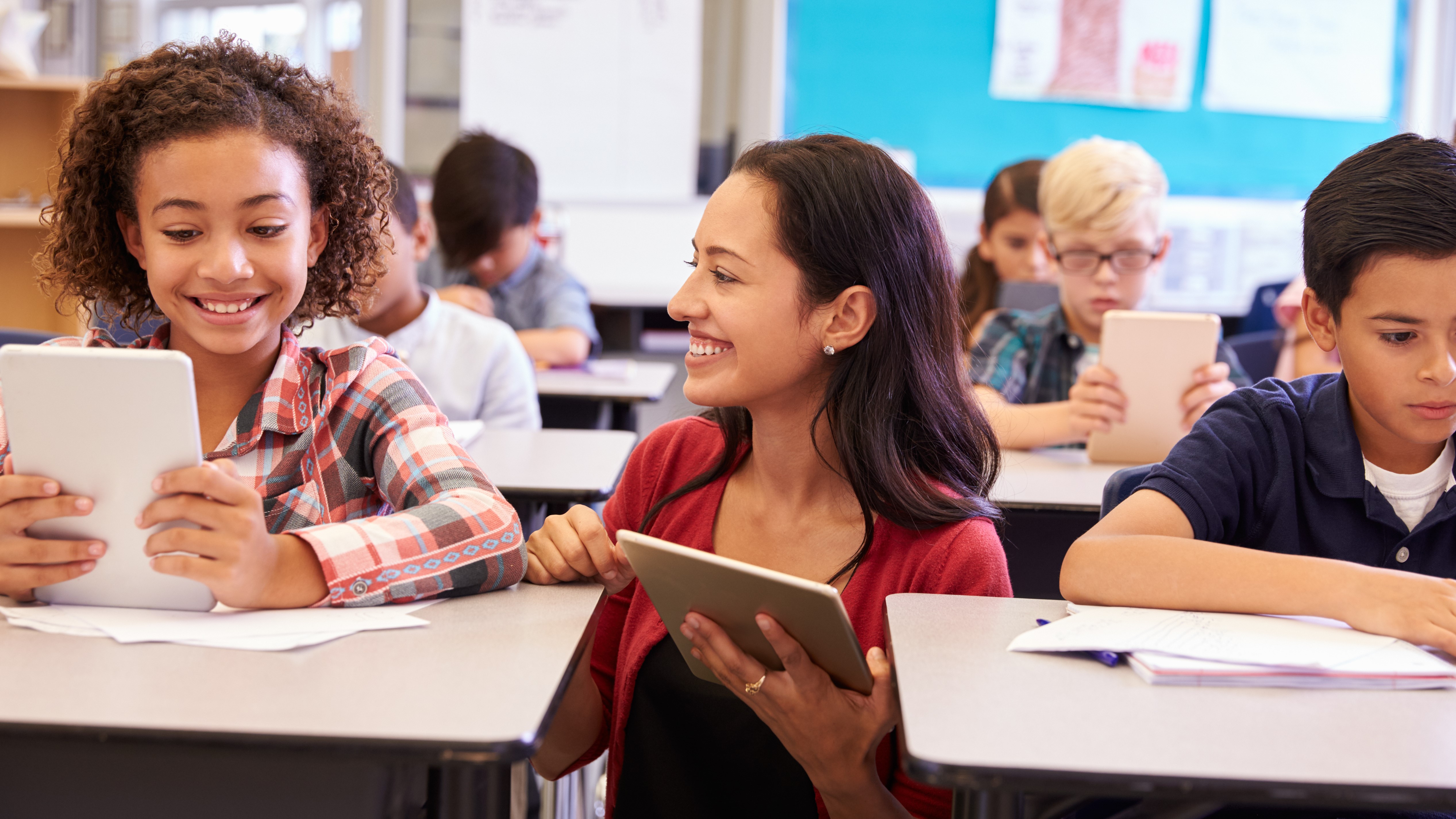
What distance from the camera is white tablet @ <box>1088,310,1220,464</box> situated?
1916mm

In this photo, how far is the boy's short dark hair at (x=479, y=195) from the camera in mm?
3244

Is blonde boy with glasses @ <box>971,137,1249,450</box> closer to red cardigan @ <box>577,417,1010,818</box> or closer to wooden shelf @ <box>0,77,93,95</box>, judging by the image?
red cardigan @ <box>577,417,1010,818</box>

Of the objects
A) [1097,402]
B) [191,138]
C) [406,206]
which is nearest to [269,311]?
[191,138]

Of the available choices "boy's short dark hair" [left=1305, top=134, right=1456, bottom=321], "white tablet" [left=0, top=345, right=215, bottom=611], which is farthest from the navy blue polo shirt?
"white tablet" [left=0, top=345, right=215, bottom=611]

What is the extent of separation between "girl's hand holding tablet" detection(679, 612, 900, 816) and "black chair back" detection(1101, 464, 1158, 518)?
1.36ft

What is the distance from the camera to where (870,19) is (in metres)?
4.72

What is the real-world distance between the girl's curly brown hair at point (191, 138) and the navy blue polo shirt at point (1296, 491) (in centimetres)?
91

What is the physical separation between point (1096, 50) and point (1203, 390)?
3.25m

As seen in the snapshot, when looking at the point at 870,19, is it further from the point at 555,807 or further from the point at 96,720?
the point at 96,720

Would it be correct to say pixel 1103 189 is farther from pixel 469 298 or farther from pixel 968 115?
pixel 968 115

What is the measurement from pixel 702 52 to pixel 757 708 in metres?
4.09

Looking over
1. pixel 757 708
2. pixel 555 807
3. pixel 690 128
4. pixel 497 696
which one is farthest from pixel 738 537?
pixel 690 128

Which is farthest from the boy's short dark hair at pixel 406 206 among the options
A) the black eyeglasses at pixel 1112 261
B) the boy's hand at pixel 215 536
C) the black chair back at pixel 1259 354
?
the black chair back at pixel 1259 354

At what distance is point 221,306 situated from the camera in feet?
3.68
